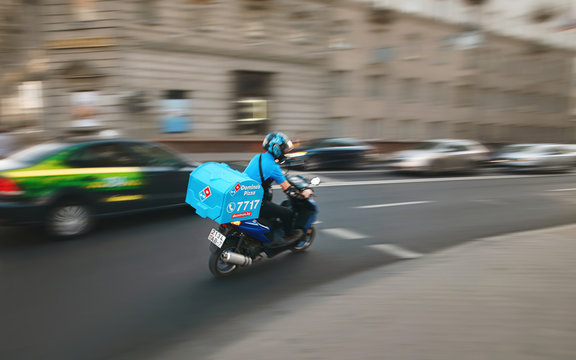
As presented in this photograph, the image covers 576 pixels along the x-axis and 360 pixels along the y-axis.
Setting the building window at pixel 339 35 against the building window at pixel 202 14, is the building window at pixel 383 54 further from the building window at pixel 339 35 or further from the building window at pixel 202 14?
the building window at pixel 202 14

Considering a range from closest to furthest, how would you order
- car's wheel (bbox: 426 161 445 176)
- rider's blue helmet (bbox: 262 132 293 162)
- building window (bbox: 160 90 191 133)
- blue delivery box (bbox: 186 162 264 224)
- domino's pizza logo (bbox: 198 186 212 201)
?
blue delivery box (bbox: 186 162 264 224) < domino's pizza logo (bbox: 198 186 212 201) < rider's blue helmet (bbox: 262 132 293 162) < car's wheel (bbox: 426 161 445 176) < building window (bbox: 160 90 191 133)

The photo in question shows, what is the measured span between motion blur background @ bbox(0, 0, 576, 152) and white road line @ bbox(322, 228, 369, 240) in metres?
14.1

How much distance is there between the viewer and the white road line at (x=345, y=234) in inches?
276

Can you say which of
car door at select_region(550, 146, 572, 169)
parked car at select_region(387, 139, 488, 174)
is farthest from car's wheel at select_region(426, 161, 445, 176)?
car door at select_region(550, 146, 572, 169)

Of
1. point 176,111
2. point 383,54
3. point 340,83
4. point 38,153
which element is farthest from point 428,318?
point 383,54

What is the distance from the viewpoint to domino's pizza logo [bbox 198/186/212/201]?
190 inches

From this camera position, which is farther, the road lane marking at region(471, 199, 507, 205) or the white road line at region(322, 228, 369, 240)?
the road lane marking at region(471, 199, 507, 205)

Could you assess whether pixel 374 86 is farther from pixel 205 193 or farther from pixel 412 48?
pixel 205 193

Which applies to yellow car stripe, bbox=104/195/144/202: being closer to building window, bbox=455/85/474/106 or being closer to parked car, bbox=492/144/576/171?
parked car, bbox=492/144/576/171

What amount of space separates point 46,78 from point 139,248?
17147 mm

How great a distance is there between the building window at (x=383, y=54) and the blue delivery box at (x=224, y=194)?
27991mm

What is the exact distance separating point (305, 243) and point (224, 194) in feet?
6.28

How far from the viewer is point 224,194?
4.66 meters

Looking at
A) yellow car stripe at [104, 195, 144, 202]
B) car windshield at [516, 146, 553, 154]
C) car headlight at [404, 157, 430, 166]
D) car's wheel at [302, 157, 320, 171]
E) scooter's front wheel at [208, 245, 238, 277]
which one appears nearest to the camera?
scooter's front wheel at [208, 245, 238, 277]
